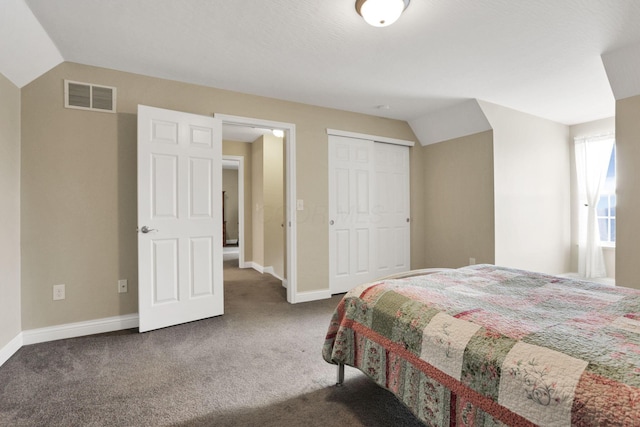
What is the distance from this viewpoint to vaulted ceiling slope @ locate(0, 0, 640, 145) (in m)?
1.93

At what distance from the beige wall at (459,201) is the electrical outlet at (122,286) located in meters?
3.82

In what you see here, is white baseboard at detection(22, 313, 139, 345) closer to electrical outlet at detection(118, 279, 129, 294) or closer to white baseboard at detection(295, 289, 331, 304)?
electrical outlet at detection(118, 279, 129, 294)

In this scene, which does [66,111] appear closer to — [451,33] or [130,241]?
[130,241]

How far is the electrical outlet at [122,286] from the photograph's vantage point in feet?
9.00

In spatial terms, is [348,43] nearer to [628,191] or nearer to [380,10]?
[380,10]

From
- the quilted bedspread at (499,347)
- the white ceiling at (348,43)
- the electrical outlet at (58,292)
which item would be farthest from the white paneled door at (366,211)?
the electrical outlet at (58,292)

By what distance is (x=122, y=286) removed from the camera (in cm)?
275

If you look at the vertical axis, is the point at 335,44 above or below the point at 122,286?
above

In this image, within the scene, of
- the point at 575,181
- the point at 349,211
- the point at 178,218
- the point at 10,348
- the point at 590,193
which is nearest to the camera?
the point at 10,348

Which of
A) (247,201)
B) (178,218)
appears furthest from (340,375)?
(247,201)

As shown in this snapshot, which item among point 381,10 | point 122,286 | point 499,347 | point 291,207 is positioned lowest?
point 122,286

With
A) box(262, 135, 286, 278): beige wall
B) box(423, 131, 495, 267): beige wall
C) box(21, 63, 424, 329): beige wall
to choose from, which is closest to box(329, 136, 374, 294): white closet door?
box(423, 131, 495, 267): beige wall

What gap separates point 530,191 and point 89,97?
5.08 metres

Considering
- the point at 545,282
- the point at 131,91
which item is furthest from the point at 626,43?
the point at 131,91
